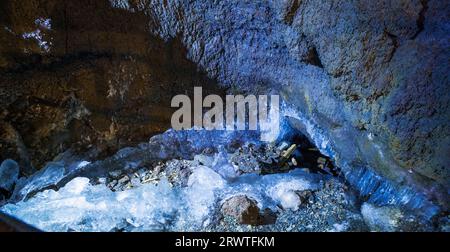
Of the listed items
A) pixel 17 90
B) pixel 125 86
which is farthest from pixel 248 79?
pixel 17 90

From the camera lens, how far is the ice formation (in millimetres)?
2756

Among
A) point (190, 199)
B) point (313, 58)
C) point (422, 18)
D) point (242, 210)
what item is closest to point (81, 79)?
point (190, 199)

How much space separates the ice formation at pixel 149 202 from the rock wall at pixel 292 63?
475 mm

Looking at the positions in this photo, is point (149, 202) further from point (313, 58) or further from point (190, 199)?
point (313, 58)

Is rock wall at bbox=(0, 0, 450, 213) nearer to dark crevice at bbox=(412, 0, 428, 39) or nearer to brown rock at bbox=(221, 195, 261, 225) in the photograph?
dark crevice at bbox=(412, 0, 428, 39)

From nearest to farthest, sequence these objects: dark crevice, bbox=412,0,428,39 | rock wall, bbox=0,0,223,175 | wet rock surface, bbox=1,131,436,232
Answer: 1. dark crevice, bbox=412,0,428,39
2. wet rock surface, bbox=1,131,436,232
3. rock wall, bbox=0,0,223,175

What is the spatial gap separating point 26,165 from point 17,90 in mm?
711

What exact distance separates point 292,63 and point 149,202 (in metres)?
1.83

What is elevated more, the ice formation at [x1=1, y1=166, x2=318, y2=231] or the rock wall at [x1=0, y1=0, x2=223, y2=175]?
the rock wall at [x1=0, y1=0, x2=223, y2=175]

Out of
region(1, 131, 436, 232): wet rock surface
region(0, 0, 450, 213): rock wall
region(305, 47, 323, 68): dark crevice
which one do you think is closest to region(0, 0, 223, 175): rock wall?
region(0, 0, 450, 213): rock wall

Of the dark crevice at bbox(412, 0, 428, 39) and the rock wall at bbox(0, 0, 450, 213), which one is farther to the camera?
the rock wall at bbox(0, 0, 450, 213)

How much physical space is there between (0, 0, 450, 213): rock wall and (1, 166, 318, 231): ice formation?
1.56 ft

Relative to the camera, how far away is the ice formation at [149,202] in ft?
9.04

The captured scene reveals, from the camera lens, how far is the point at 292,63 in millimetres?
3129
